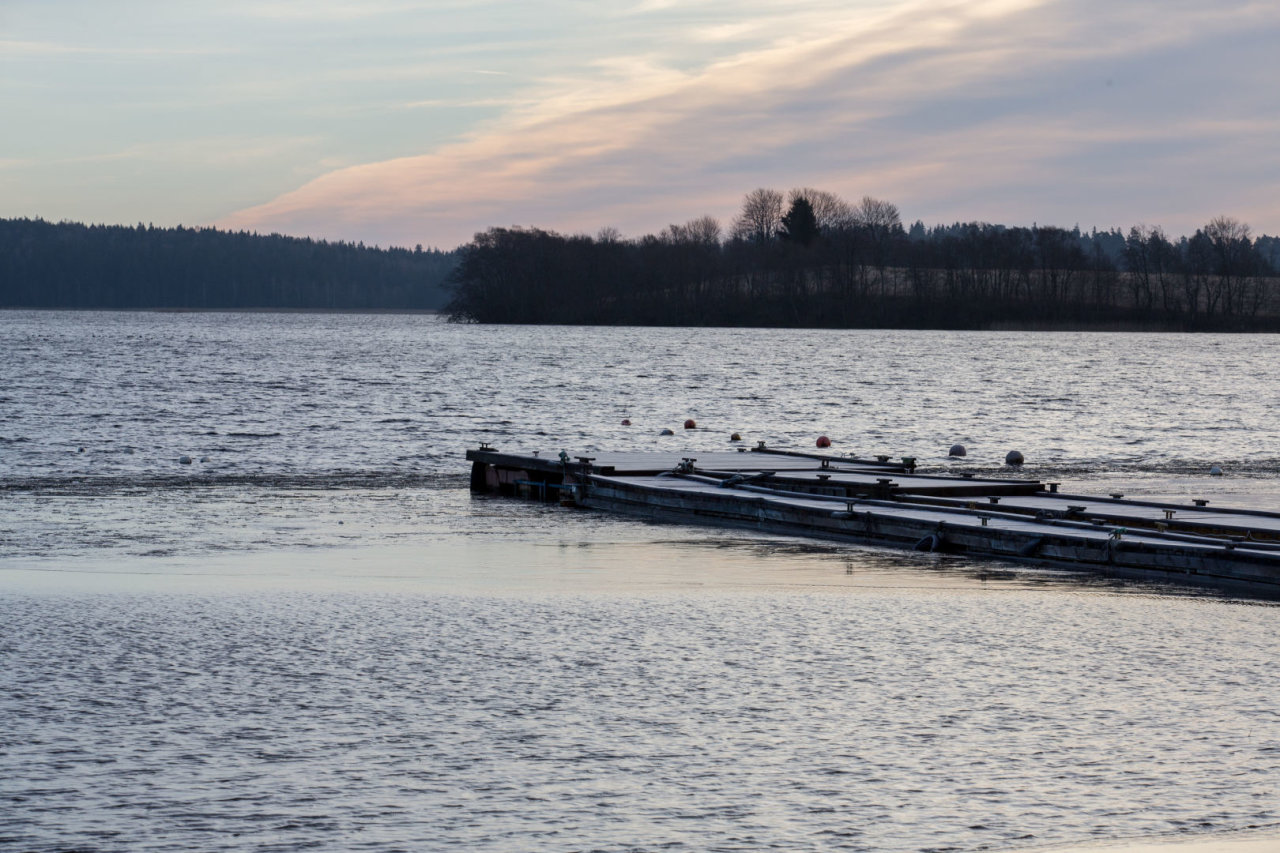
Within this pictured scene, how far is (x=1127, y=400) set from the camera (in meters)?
65.6

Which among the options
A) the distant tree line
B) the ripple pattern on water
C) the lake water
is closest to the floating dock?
the lake water

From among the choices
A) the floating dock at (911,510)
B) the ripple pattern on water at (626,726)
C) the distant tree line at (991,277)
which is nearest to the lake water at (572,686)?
the ripple pattern on water at (626,726)

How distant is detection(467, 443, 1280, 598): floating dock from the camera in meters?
17.1

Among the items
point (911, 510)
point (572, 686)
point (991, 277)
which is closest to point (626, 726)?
point (572, 686)

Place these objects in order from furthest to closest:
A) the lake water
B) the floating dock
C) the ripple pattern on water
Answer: the floating dock → the lake water → the ripple pattern on water

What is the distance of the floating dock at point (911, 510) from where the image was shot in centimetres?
1714

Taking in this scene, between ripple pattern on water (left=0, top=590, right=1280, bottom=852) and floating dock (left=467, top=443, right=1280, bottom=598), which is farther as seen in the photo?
floating dock (left=467, top=443, right=1280, bottom=598)

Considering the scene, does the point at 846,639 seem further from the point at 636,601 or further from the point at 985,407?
the point at 985,407

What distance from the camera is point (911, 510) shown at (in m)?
21.6

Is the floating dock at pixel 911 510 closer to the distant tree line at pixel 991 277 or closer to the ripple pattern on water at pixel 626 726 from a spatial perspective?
the ripple pattern on water at pixel 626 726

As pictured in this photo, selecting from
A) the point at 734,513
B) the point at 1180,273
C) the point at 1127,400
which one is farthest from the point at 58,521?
the point at 1180,273

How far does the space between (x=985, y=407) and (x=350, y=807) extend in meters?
55.5

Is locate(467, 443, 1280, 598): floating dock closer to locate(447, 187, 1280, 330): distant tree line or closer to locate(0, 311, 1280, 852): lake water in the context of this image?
locate(0, 311, 1280, 852): lake water

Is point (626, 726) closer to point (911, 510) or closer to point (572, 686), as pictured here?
point (572, 686)
